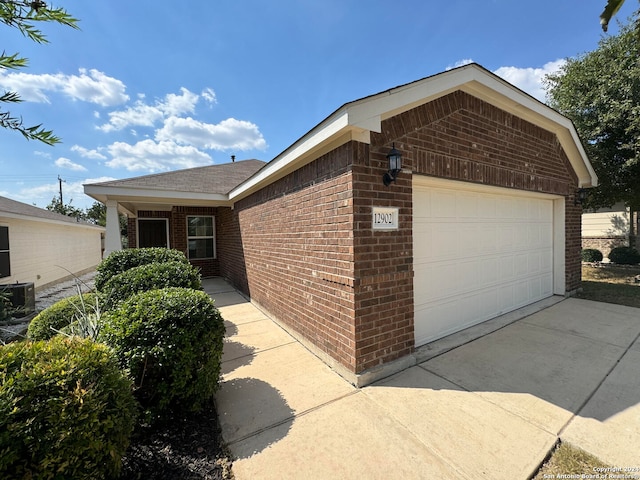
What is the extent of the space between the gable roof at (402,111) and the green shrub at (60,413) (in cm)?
291

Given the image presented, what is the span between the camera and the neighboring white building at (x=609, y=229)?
12.9 meters

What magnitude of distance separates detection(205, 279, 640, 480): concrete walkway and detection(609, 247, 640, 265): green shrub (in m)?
10.7

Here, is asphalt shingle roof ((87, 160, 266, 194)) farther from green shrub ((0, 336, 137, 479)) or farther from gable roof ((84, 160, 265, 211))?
green shrub ((0, 336, 137, 479))

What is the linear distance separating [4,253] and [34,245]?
7.00 feet

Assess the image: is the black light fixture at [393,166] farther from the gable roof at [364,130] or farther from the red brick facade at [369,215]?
the gable roof at [364,130]

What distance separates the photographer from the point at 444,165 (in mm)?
3826

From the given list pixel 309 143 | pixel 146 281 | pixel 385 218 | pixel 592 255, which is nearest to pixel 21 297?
pixel 146 281

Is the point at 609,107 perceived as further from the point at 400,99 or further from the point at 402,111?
the point at 400,99

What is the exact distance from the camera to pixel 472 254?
4.70m

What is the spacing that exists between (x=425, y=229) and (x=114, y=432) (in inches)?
151

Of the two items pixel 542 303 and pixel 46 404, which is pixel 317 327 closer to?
pixel 46 404

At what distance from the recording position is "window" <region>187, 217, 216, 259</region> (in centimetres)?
1061

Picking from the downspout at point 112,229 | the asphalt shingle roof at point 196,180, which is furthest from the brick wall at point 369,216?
the downspout at point 112,229

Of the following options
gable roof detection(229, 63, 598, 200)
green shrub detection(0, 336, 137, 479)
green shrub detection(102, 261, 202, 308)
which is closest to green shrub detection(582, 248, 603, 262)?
gable roof detection(229, 63, 598, 200)
